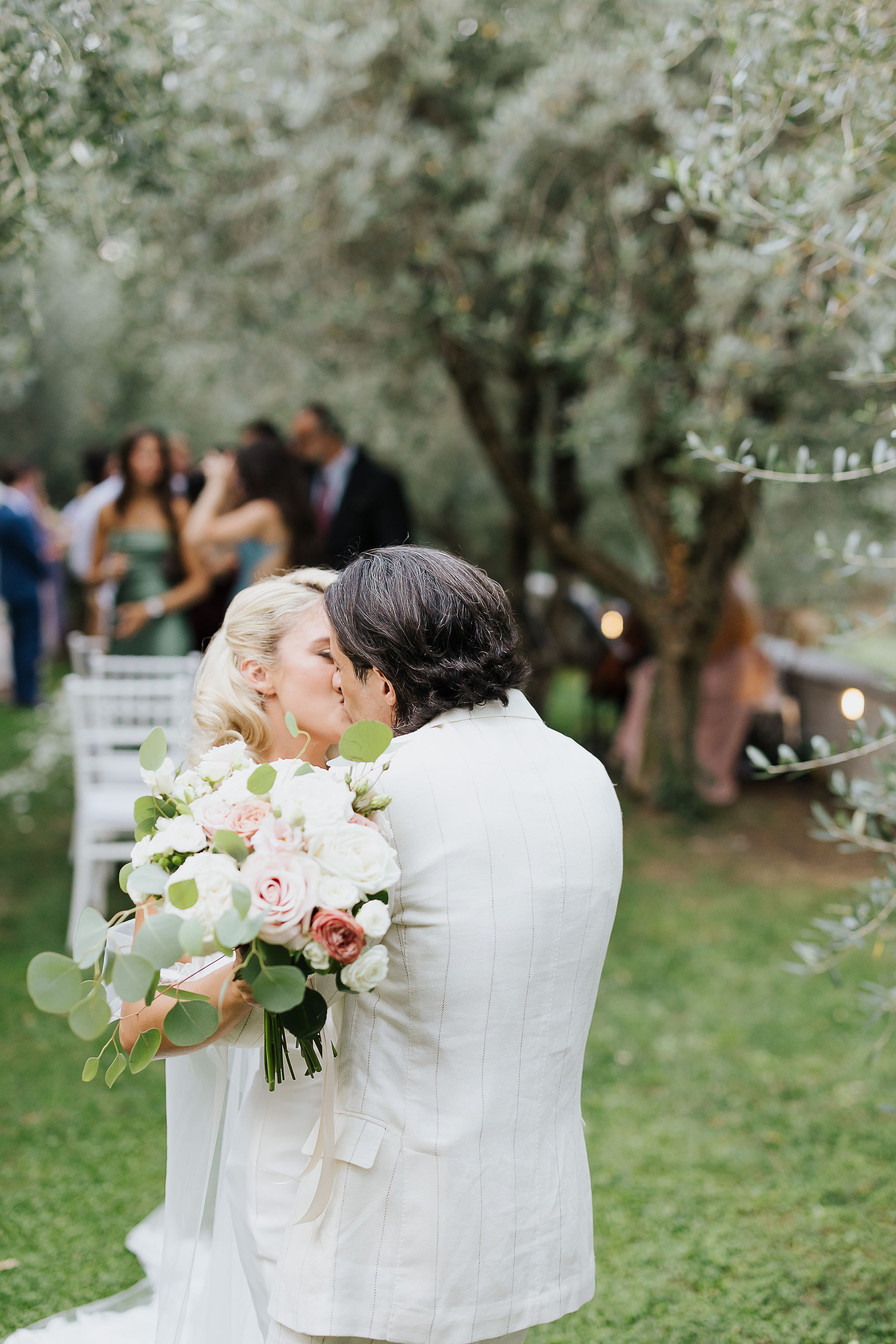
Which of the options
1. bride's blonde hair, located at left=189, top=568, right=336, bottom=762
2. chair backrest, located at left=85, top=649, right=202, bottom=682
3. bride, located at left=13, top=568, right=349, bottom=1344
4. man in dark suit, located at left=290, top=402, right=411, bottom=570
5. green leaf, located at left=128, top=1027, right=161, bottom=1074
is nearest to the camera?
green leaf, located at left=128, top=1027, right=161, bottom=1074

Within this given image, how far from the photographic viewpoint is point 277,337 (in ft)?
28.9

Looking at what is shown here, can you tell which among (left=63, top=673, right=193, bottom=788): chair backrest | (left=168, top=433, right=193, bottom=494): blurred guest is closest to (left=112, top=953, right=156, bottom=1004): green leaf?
(left=63, top=673, right=193, bottom=788): chair backrest

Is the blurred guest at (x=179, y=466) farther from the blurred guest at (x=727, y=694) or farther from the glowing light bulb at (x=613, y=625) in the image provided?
the blurred guest at (x=727, y=694)

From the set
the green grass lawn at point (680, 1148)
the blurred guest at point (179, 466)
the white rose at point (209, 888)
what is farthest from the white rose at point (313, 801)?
the blurred guest at point (179, 466)

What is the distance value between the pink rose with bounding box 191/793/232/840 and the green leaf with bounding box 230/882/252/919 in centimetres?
11

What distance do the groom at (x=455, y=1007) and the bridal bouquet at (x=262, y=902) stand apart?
0.09 meters

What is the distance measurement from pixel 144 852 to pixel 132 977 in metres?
0.21

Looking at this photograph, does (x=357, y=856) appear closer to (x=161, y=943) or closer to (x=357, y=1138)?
(x=161, y=943)

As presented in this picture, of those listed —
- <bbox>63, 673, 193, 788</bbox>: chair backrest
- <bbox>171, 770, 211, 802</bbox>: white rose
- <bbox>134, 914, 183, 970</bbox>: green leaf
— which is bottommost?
<bbox>63, 673, 193, 788</bbox>: chair backrest

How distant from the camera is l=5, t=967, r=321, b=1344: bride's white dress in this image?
6.43 ft

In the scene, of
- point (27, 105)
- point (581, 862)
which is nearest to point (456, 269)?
point (27, 105)

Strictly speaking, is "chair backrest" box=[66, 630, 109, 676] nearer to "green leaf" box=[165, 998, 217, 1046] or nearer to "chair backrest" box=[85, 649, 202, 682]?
"chair backrest" box=[85, 649, 202, 682]

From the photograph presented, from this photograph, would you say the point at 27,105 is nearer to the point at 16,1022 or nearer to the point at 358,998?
the point at 358,998

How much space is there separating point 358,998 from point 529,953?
0.86ft
